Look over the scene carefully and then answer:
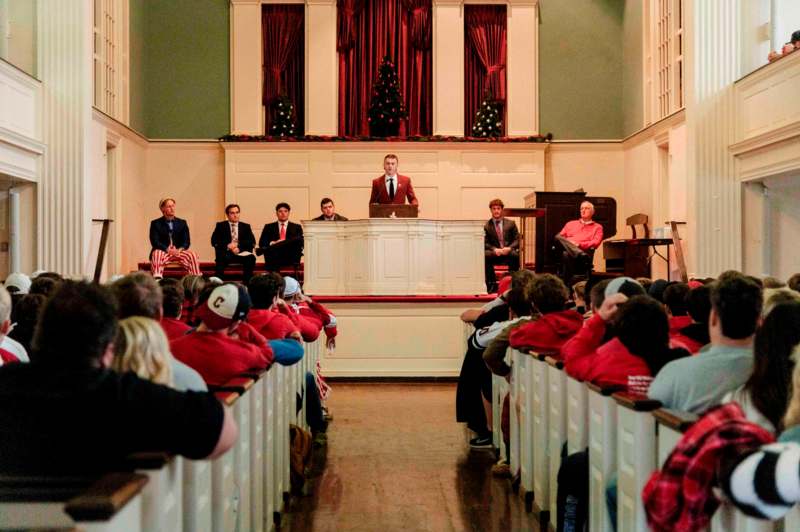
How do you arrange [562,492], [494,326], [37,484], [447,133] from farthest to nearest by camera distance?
[447,133]
[494,326]
[562,492]
[37,484]

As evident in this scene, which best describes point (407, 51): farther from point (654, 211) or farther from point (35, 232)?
point (35, 232)

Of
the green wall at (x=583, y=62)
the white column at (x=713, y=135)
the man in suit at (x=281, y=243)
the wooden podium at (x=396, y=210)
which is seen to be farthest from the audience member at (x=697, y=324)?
the green wall at (x=583, y=62)

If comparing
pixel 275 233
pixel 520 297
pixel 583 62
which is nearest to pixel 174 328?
pixel 520 297

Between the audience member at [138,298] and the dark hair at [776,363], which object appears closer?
the dark hair at [776,363]

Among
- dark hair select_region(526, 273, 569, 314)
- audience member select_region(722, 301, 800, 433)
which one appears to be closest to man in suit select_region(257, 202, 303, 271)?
dark hair select_region(526, 273, 569, 314)

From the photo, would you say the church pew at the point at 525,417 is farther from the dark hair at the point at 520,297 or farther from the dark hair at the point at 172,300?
the dark hair at the point at 172,300

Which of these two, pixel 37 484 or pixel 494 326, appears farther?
pixel 494 326

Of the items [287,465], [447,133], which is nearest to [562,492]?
[287,465]

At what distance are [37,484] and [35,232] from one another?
295 inches

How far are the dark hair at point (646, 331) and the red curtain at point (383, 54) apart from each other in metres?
10.7

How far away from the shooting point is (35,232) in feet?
28.6

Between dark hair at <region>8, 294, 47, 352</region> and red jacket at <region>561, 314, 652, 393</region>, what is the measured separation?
2.13 m

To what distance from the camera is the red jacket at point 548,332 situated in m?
4.26

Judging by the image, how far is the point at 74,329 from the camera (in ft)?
5.96
